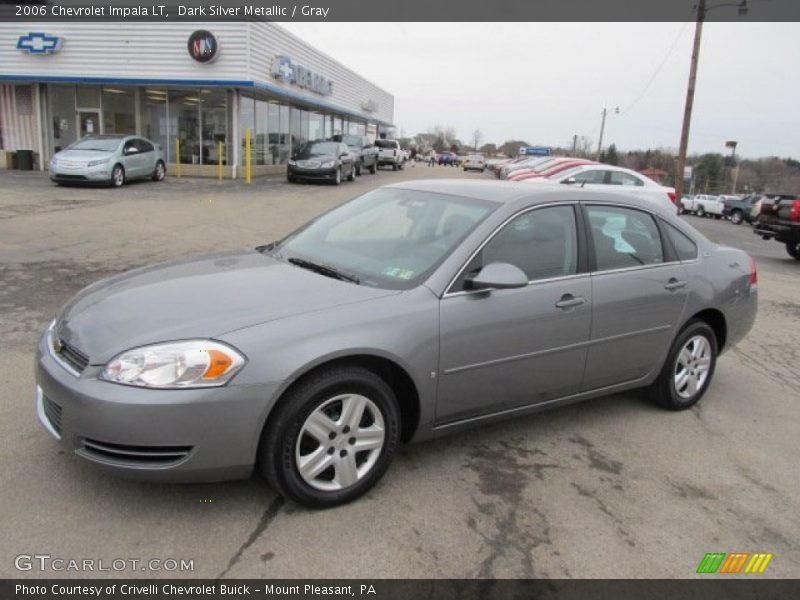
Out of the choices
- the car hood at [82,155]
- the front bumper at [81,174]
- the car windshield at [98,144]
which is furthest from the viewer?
the car windshield at [98,144]

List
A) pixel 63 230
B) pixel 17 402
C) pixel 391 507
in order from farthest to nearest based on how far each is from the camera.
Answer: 1. pixel 63 230
2. pixel 17 402
3. pixel 391 507

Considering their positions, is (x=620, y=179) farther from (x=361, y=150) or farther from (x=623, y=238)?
(x=361, y=150)

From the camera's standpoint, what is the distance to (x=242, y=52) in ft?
76.8

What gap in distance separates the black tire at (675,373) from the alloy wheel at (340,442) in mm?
2356

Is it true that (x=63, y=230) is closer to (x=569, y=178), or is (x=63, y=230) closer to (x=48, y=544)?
(x=48, y=544)

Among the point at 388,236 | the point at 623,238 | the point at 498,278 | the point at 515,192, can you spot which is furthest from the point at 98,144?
the point at 498,278

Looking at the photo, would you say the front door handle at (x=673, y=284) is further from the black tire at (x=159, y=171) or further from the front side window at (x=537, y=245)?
the black tire at (x=159, y=171)

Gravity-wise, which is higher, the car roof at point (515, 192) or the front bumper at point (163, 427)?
the car roof at point (515, 192)

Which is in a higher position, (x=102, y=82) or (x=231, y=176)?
(x=102, y=82)

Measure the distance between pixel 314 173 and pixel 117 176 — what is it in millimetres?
6819

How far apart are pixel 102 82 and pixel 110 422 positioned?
25.3m

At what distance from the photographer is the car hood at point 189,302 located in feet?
9.66

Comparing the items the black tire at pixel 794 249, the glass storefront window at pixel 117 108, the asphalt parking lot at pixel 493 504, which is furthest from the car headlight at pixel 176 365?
the glass storefront window at pixel 117 108
